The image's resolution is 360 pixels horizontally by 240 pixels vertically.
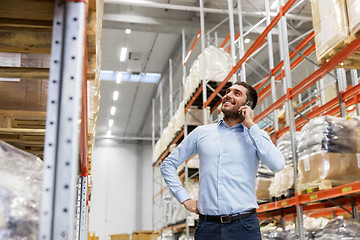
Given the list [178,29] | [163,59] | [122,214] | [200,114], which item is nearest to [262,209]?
[200,114]

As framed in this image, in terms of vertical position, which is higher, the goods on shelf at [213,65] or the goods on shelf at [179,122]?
the goods on shelf at [213,65]

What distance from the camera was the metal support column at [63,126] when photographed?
1697 millimetres

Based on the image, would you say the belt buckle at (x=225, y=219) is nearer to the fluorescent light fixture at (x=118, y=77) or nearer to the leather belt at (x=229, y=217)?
the leather belt at (x=229, y=217)

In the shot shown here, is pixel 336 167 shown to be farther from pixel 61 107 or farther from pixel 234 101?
pixel 61 107

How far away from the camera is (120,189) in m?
25.4

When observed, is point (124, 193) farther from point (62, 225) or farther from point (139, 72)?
point (62, 225)

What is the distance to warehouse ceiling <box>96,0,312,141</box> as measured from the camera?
12336 millimetres

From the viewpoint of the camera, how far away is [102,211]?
2473 cm

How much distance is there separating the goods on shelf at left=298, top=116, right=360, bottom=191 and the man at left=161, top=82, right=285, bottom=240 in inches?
72.1

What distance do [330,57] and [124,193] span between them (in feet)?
70.9

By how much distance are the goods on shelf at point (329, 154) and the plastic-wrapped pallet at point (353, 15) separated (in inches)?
49.4

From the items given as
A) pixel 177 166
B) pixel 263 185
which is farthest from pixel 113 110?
pixel 177 166

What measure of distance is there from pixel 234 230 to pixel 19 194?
1.61 metres

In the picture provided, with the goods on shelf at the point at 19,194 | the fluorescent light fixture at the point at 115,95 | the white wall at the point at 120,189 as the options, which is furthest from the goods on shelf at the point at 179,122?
the white wall at the point at 120,189
